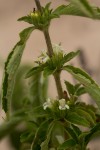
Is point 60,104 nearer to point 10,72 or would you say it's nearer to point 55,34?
point 10,72

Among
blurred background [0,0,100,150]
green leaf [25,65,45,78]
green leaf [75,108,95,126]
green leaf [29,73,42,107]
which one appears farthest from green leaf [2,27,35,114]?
blurred background [0,0,100,150]

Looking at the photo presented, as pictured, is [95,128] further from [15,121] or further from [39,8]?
[15,121]

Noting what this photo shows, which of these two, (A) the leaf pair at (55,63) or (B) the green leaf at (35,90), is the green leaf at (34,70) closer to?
(A) the leaf pair at (55,63)

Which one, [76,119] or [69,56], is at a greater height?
[69,56]

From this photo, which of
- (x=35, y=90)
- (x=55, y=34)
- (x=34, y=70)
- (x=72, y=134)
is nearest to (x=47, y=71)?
(x=34, y=70)

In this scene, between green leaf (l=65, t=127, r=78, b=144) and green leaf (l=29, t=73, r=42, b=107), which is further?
green leaf (l=29, t=73, r=42, b=107)

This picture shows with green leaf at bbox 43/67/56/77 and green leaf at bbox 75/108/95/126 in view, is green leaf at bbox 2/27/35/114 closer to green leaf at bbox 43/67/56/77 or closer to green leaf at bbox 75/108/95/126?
green leaf at bbox 43/67/56/77

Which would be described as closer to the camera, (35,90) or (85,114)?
(85,114)

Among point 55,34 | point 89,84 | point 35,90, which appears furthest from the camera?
point 55,34

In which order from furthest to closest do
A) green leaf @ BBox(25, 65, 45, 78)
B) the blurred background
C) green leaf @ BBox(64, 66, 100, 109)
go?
the blurred background
green leaf @ BBox(25, 65, 45, 78)
green leaf @ BBox(64, 66, 100, 109)
